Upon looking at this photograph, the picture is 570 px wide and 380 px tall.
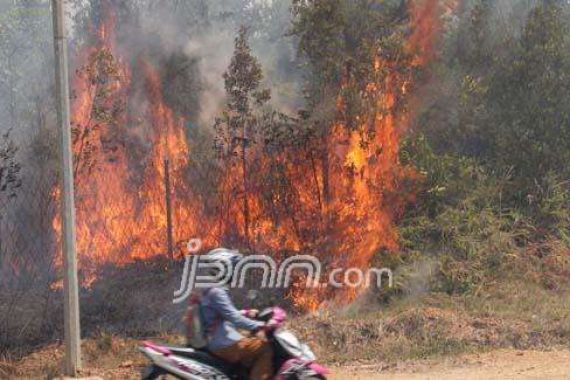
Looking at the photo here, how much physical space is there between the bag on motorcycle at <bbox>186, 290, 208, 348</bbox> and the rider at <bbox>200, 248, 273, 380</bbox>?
0.13 feet

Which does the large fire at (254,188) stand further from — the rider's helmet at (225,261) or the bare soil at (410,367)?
the rider's helmet at (225,261)

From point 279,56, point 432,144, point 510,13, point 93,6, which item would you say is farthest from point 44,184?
point 510,13

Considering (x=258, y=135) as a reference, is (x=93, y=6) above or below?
above

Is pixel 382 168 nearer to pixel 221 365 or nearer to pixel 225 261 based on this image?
pixel 225 261

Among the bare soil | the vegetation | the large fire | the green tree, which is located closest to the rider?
the bare soil

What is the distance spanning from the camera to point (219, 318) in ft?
24.2

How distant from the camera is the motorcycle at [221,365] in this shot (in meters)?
7.21

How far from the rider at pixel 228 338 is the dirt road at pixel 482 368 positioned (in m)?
2.87

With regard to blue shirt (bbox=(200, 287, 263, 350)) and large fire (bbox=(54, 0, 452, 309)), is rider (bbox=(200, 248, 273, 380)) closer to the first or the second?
blue shirt (bbox=(200, 287, 263, 350))

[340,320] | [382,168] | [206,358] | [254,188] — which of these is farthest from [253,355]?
[382,168]

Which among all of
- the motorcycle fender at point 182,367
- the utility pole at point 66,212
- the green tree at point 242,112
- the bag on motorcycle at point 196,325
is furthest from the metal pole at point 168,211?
the motorcycle fender at point 182,367

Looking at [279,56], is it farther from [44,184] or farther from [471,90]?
[44,184]

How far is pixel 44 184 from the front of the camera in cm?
1334

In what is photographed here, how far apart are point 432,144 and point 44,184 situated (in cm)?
782
